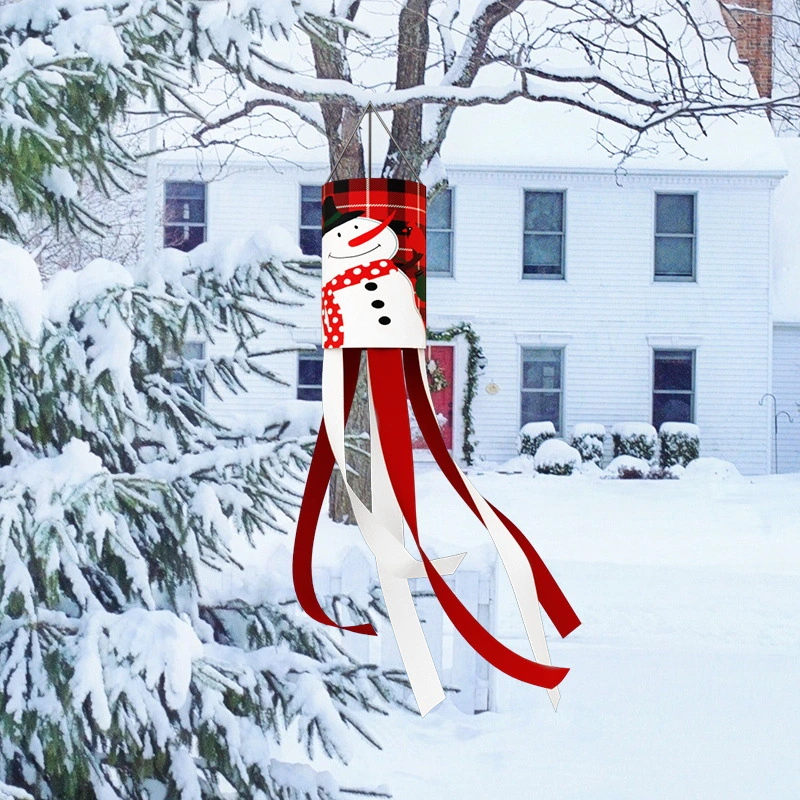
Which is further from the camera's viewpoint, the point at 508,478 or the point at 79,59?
the point at 508,478

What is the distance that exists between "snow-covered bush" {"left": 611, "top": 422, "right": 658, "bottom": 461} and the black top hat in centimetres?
889

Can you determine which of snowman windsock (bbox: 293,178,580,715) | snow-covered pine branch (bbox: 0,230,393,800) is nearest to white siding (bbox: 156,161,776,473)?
snow-covered pine branch (bbox: 0,230,393,800)

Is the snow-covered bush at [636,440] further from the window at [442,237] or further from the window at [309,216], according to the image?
the window at [309,216]

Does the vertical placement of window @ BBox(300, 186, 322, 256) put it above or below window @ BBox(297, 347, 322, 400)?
above

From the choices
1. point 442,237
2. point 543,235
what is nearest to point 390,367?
point 442,237

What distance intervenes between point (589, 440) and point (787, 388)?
7.11 ft

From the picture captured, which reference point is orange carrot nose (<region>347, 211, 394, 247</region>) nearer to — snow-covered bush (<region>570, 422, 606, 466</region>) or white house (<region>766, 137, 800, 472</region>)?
snow-covered bush (<region>570, 422, 606, 466</region>)

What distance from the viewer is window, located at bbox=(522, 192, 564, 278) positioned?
32.0 feet

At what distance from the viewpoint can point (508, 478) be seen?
9062 millimetres

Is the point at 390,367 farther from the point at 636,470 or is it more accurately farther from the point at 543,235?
the point at 543,235

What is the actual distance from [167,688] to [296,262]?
81cm

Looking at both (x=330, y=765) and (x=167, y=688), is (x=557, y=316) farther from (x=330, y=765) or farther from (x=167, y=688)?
(x=167, y=688)

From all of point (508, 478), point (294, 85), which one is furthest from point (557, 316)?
point (294, 85)

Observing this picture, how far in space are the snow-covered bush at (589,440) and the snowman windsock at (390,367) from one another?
8667mm
